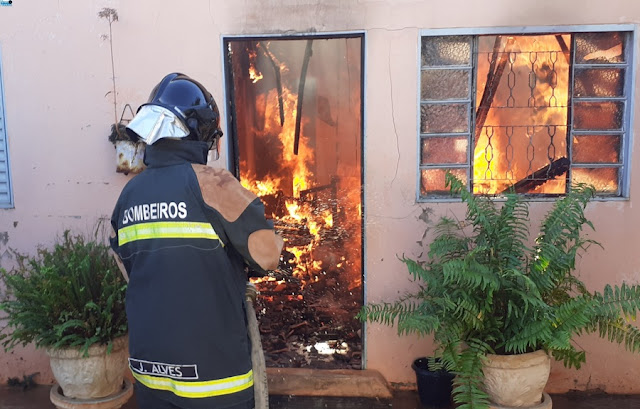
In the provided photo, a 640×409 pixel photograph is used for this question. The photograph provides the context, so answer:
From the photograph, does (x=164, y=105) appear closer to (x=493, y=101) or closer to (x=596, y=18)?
(x=493, y=101)

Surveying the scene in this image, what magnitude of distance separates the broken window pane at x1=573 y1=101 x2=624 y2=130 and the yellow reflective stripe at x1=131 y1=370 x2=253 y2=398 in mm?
3456

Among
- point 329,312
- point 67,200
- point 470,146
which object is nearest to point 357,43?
point 470,146

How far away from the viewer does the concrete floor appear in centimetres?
422

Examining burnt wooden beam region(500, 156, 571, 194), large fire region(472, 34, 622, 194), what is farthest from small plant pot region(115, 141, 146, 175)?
burnt wooden beam region(500, 156, 571, 194)

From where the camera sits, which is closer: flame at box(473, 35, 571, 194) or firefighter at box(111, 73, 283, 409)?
firefighter at box(111, 73, 283, 409)

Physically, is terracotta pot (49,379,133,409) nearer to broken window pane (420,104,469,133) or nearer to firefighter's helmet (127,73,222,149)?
firefighter's helmet (127,73,222,149)

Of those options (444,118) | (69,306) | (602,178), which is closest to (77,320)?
(69,306)

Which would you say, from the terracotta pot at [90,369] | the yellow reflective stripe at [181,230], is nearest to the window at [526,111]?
the yellow reflective stripe at [181,230]

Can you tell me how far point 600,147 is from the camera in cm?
429

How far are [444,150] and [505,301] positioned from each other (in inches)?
54.7

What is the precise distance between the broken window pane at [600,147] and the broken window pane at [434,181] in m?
1.00

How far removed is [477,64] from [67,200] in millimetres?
3675

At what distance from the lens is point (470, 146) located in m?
4.30

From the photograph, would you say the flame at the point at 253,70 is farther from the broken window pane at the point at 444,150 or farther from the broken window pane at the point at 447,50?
the broken window pane at the point at 444,150
